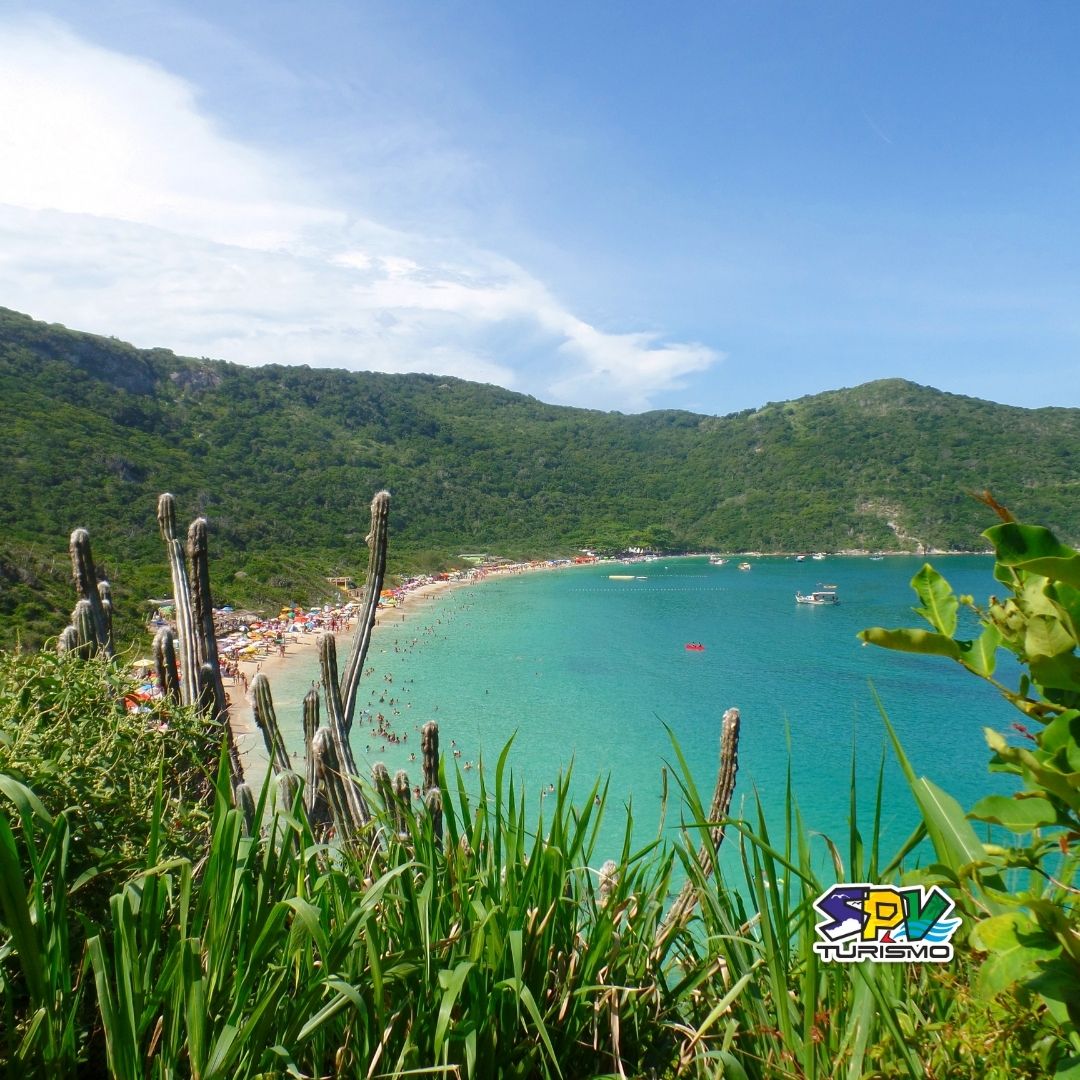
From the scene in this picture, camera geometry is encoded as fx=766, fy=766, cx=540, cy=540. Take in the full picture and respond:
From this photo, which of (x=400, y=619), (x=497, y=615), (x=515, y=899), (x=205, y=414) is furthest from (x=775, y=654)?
(x=205, y=414)

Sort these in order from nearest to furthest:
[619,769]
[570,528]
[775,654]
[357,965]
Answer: [357,965], [619,769], [775,654], [570,528]

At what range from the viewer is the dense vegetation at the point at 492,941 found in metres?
0.80

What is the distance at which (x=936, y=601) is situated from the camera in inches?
36.6

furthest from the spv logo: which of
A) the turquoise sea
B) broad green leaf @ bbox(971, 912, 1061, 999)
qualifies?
the turquoise sea

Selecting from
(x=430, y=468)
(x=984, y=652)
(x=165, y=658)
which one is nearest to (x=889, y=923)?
(x=984, y=652)

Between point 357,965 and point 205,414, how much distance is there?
71800mm

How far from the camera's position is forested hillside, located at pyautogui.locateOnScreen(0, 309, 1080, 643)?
37.6 m

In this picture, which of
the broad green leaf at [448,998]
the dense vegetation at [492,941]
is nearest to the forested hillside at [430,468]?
the dense vegetation at [492,941]

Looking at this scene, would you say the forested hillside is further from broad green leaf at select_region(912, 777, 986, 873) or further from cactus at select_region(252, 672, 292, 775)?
broad green leaf at select_region(912, 777, 986, 873)

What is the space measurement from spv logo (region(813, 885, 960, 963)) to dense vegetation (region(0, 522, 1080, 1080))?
35mm

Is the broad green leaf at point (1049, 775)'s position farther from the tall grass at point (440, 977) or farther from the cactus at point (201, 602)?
the cactus at point (201, 602)

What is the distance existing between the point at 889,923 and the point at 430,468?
8549 cm

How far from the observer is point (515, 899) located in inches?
54.2

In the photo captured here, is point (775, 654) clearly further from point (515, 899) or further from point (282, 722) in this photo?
point (515, 899)
